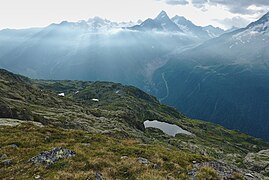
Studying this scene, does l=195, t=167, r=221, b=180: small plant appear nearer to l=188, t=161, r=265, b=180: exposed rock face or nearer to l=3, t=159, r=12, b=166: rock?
l=188, t=161, r=265, b=180: exposed rock face

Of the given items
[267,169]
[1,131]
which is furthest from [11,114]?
[267,169]

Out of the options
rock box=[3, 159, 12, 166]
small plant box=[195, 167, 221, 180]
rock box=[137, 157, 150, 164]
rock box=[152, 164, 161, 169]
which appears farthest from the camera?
rock box=[137, 157, 150, 164]

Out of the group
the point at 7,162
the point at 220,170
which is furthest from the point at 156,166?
the point at 7,162

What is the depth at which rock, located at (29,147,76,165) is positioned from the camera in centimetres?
2367

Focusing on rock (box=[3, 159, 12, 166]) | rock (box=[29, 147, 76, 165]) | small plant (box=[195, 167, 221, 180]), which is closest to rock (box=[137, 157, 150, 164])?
small plant (box=[195, 167, 221, 180])

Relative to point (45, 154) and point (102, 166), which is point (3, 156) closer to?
point (45, 154)

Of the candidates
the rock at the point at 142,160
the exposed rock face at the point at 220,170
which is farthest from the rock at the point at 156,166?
the exposed rock face at the point at 220,170

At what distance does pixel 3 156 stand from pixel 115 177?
11.6m

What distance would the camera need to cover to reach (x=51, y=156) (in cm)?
2453

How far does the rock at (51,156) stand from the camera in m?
23.7

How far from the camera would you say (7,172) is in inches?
877

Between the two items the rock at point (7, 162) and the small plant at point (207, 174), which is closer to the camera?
the small plant at point (207, 174)

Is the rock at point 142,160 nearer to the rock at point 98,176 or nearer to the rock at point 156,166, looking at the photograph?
the rock at point 156,166

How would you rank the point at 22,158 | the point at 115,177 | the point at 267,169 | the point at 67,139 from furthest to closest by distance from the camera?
the point at 267,169
the point at 67,139
the point at 22,158
the point at 115,177
